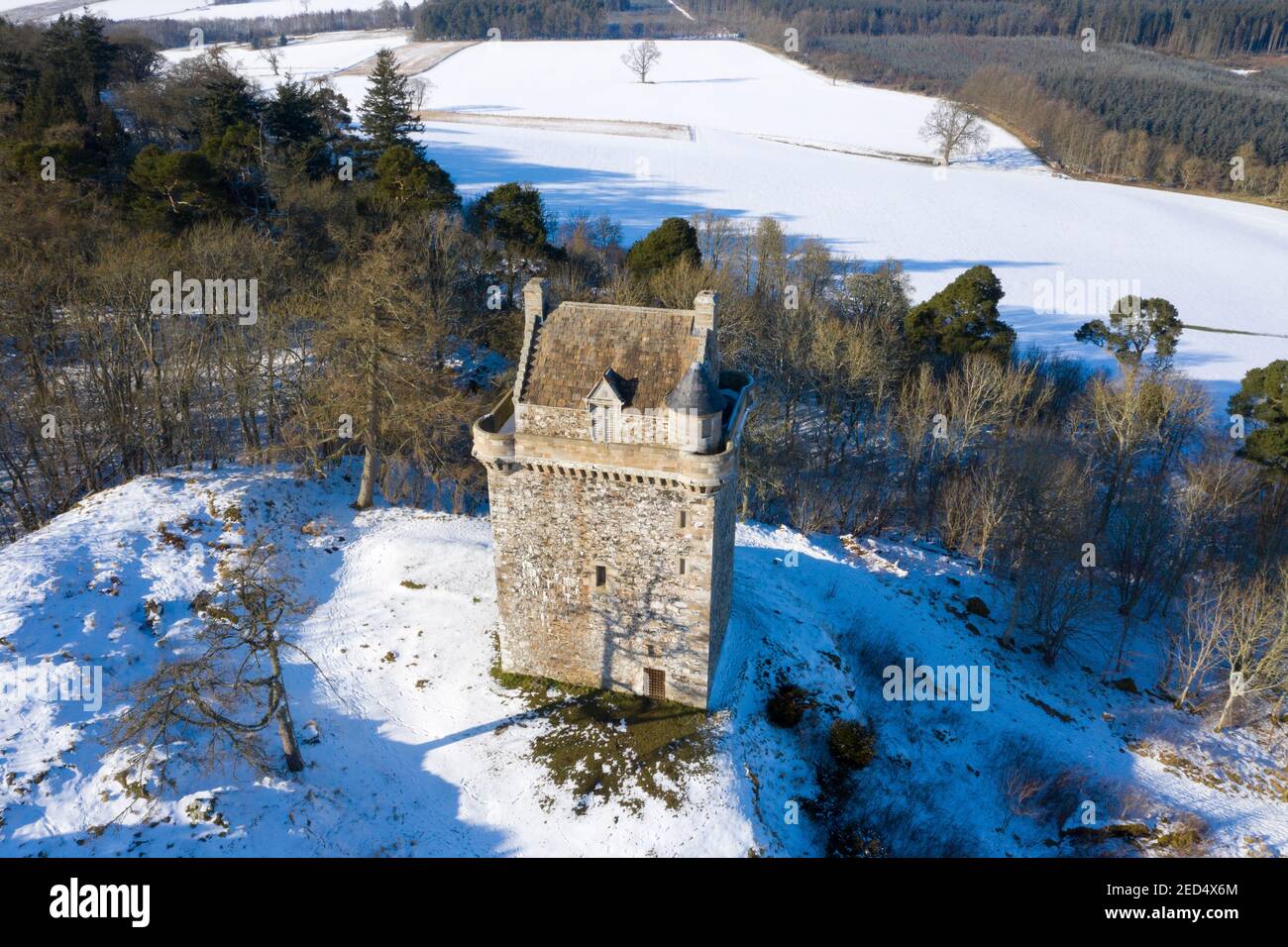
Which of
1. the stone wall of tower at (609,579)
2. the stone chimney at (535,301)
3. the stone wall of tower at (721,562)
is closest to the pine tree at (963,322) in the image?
the stone wall of tower at (721,562)

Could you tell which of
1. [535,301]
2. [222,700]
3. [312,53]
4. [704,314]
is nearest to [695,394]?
[704,314]

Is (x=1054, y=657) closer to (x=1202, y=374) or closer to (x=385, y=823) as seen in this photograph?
(x=385, y=823)

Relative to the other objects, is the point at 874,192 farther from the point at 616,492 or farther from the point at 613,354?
the point at 616,492

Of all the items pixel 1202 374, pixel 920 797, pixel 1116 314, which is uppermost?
pixel 1116 314

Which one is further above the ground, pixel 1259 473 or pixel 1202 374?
pixel 1202 374

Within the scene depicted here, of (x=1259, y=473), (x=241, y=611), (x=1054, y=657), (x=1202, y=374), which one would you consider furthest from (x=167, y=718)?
(x=1202, y=374)

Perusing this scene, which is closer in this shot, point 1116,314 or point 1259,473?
point 1259,473

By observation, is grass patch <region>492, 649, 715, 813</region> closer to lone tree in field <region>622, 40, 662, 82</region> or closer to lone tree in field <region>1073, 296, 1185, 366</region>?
lone tree in field <region>1073, 296, 1185, 366</region>

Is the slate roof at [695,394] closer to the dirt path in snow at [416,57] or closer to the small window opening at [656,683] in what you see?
the small window opening at [656,683]
